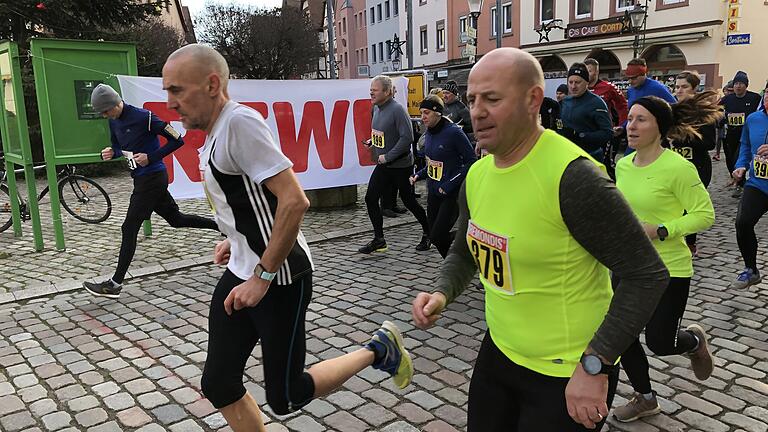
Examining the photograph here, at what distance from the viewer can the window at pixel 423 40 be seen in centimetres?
4712

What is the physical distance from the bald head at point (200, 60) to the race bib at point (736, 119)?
1037 cm

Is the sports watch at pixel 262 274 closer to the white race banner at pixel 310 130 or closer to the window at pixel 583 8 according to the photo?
the white race banner at pixel 310 130

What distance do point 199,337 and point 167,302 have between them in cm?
109

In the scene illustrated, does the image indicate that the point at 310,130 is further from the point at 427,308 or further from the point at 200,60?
the point at 427,308

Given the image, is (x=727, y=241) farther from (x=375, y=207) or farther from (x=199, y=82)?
(x=199, y=82)

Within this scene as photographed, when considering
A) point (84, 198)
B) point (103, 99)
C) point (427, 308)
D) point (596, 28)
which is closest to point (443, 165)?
point (103, 99)

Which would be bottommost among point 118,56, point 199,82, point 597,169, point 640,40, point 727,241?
point 727,241

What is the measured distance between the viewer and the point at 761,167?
17.2 ft

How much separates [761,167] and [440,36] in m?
42.0

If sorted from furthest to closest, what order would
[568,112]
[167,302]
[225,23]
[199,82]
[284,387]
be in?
[225,23], [568,112], [167,302], [284,387], [199,82]

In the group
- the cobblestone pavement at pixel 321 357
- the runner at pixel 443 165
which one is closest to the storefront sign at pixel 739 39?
the cobblestone pavement at pixel 321 357

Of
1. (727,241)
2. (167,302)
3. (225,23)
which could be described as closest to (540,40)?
(225,23)

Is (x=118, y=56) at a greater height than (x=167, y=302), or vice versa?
(x=118, y=56)

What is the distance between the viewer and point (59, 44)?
7.67m
